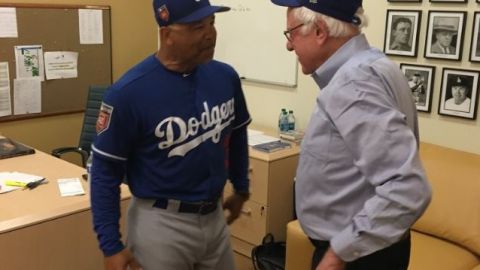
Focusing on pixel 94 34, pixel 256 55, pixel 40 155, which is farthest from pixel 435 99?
pixel 94 34

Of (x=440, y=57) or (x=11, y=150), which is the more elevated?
(x=440, y=57)

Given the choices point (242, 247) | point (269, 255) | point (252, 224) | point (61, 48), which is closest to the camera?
point (269, 255)

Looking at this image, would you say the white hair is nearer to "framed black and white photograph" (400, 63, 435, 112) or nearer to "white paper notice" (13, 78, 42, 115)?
"framed black and white photograph" (400, 63, 435, 112)

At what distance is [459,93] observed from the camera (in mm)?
2920

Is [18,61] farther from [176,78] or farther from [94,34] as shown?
[176,78]

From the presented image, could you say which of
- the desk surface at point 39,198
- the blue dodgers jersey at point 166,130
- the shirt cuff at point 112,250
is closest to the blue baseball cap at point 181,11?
the blue dodgers jersey at point 166,130

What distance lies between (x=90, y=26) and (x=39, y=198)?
7.07ft

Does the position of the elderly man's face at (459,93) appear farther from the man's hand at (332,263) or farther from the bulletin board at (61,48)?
the bulletin board at (61,48)

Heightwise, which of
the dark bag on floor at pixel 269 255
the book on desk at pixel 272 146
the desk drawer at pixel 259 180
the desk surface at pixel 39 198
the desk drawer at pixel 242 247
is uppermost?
the book on desk at pixel 272 146

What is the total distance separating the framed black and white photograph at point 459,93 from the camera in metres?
2.87

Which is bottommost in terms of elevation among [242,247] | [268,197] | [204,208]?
[242,247]

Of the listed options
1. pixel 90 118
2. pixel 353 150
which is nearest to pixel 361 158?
pixel 353 150

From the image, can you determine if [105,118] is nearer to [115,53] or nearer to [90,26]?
[90,26]

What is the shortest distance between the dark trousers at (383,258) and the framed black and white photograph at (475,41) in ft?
5.72
